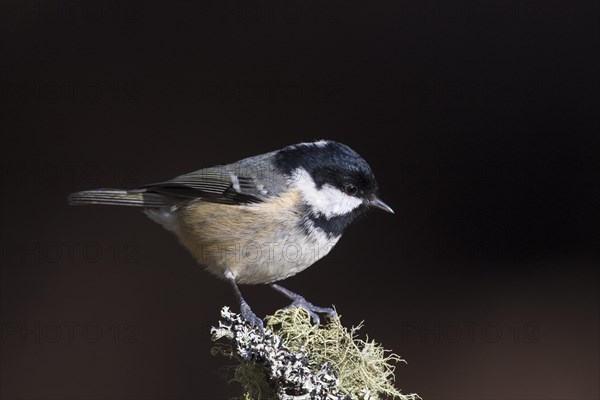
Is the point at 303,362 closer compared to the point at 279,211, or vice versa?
the point at 303,362

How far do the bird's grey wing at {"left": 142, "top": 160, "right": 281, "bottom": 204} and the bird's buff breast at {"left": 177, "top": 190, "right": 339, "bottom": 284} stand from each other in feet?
0.11

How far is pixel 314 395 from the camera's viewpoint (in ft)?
3.77

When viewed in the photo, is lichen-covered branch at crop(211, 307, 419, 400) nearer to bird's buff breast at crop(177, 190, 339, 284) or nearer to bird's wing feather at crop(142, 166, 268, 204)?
bird's buff breast at crop(177, 190, 339, 284)

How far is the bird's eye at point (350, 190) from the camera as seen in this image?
1683mm

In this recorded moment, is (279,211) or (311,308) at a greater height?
(279,211)

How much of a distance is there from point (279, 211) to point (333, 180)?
0.50 ft

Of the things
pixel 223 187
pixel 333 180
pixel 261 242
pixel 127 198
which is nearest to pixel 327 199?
pixel 333 180

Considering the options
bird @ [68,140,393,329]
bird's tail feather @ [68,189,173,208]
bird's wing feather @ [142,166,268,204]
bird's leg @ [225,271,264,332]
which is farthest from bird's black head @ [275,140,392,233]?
bird's tail feather @ [68,189,173,208]

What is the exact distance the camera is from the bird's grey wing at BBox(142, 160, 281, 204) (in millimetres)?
1793

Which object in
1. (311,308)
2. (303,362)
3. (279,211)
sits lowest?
(311,308)

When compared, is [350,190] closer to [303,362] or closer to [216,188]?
[216,188]

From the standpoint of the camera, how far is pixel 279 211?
1725 millimetres

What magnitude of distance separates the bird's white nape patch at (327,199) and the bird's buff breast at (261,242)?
0.03 metres

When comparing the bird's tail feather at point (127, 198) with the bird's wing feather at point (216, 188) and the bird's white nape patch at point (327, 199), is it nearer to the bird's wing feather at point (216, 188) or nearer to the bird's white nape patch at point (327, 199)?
the bird's wing feather at point (216, 188)
